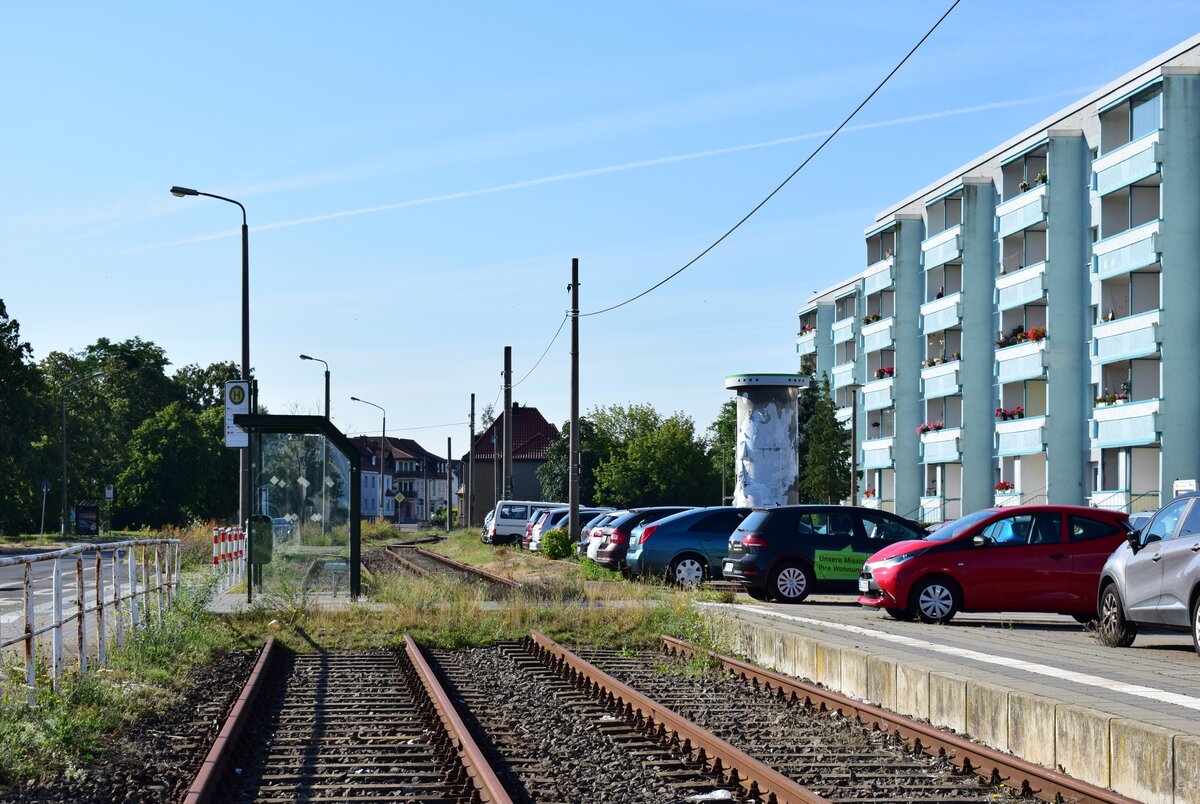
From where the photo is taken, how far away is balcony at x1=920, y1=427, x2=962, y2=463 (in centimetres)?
6250

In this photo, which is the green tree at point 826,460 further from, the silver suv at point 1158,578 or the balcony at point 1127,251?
the silver suv at point 1158,578

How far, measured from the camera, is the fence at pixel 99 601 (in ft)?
34.8

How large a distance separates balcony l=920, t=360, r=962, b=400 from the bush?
81.4 feet

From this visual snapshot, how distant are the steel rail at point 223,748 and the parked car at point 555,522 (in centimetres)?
3184

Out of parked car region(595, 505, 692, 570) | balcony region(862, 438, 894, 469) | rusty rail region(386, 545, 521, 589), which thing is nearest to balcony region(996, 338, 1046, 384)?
balcony region(862, 438, 894, 469)

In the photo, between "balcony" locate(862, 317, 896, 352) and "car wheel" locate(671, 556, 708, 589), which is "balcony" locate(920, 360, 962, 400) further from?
"car wheel" locate(671, 556, 708, 589)

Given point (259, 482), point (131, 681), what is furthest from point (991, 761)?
point (259, 482)

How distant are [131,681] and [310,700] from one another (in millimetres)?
1685

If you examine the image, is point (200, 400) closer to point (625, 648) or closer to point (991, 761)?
point (625, 648)

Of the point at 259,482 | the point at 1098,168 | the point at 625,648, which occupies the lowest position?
the point at 625,648

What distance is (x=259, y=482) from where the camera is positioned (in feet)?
77.5

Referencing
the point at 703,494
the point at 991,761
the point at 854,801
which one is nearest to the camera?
the point at 854,801

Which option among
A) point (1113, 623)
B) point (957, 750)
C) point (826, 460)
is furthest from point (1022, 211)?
point (957, 750)

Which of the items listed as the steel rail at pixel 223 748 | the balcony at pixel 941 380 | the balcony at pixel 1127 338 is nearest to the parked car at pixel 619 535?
the steel rail at pixel 223 748
